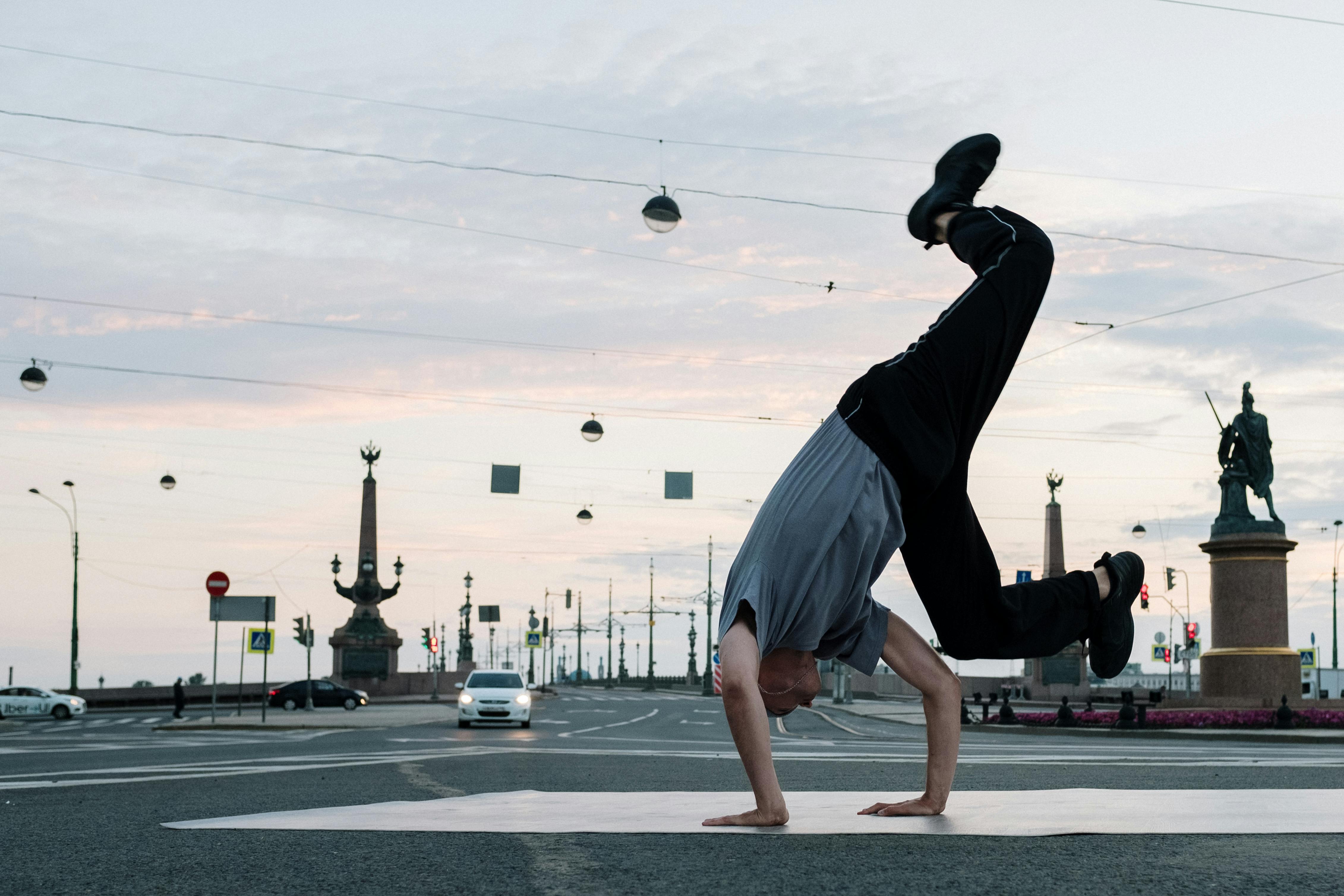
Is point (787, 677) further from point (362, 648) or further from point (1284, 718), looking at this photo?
point (362, 648)

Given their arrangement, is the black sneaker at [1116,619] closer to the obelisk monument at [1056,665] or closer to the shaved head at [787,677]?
the shaved head at [787,677]

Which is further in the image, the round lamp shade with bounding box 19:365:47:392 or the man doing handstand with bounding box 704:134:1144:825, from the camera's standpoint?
the round lamp shade with bounding box 19:365:47:392

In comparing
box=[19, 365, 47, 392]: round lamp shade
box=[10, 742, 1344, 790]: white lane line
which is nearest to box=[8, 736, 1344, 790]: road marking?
box=[10, 742, 1344, 790]: white lane line

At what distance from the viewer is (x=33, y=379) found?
90.5ft

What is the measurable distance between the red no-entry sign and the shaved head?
25.6m

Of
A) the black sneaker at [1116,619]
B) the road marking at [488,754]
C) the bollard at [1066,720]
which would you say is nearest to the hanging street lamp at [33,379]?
the road marking at [488,754]

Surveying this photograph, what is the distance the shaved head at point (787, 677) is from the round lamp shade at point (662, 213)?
15.5 metres

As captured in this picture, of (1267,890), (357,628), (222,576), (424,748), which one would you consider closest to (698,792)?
(1267,890)

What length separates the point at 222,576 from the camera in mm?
27797

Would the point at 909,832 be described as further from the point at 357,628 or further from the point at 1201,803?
the point at 357,628

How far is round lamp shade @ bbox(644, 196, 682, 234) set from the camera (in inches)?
752

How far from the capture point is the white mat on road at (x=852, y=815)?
3.92 meters

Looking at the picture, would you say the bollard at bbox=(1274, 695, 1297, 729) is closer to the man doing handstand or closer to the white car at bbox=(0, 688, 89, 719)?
the man doing handstand

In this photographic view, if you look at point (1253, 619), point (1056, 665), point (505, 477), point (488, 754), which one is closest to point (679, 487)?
point (505, 477)
